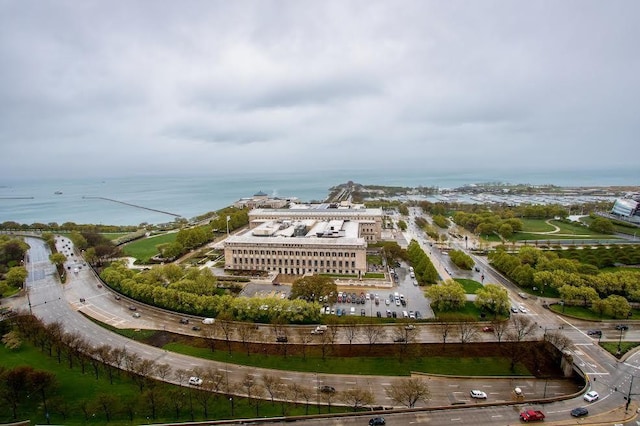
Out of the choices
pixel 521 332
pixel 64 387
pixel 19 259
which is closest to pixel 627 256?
pixel 521 332

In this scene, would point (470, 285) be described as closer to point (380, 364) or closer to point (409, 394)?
point (380, 364)

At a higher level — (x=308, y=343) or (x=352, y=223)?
(x=352, y=223)

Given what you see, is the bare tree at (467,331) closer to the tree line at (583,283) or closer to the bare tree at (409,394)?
the bare tree at (409,394)

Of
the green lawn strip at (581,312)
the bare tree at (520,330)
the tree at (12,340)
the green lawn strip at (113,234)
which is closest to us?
the bare tree at (520,330)

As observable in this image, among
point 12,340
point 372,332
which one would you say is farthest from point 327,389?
point 12,340

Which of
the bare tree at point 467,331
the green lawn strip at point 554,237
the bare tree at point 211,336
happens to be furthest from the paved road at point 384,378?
the green lawn strip at point 554,237

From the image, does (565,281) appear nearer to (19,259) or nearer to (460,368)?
(460,368)

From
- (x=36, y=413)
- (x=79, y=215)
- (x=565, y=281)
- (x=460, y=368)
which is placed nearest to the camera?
(x=36, y=413)
